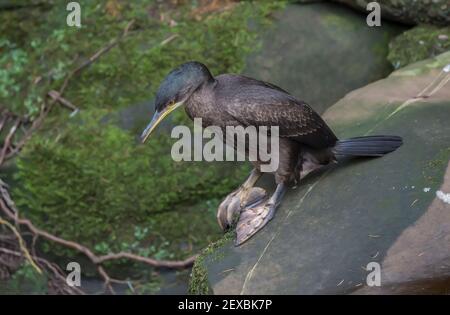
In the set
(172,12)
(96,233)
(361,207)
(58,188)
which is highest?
(172,12)

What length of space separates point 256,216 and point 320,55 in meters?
2.26

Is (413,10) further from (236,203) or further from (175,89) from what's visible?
(175,89)

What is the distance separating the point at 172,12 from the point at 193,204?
1.65 meters

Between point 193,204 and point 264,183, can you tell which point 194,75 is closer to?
point 264,183

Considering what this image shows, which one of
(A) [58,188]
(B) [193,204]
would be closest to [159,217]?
(B) [193,204]

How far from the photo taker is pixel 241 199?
469 cm

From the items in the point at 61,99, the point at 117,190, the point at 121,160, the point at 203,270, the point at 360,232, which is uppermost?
the point at 61,99

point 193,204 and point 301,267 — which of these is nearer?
point 301,267

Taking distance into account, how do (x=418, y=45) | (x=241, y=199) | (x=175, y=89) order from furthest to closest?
1. (x=418, y=45)
2. (x=241, y=199)
3. (x=175, y=89)

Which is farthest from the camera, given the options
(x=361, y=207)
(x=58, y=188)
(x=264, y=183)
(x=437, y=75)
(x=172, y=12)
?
(x=172, y=12)

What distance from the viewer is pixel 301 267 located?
3.85 m

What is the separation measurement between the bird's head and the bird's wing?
0.22m

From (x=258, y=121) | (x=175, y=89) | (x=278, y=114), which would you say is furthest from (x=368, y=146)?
(x=175, y=89)

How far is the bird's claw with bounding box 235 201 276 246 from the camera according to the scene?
424 centimetres
